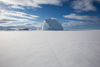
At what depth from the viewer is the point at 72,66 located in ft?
4.74

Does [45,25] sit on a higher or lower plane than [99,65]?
higher

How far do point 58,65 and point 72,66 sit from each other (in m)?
0.32

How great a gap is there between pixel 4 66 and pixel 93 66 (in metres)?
2.02

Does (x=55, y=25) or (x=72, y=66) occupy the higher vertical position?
(x=55, y=25)

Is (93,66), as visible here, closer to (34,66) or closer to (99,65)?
(99,65)

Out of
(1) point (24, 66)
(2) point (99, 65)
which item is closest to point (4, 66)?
(1) point (24, 66)

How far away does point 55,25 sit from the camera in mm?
40312

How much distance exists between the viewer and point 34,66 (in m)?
1.43

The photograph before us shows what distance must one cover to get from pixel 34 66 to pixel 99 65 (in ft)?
4.93

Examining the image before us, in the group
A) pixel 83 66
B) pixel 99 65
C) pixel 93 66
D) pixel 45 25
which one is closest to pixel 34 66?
pixel 83 66

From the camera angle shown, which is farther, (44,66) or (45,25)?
(45,25)

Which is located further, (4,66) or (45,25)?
(45,25)

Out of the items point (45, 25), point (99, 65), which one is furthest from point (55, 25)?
point (99, 65)

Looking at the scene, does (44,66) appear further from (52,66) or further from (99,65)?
(99,65)
